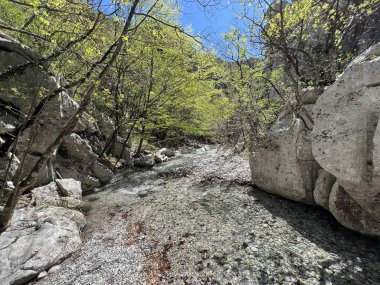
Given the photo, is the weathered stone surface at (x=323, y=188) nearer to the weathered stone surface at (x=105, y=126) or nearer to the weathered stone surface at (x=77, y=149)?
the weathered stone surface at (x=77, y=149)

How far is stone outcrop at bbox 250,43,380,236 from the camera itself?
599cm

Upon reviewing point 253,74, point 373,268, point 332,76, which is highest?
point 253,74

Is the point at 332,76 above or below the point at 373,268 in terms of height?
above

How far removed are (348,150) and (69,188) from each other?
10.5m

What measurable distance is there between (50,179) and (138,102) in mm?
8485

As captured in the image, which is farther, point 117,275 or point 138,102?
point 138,102

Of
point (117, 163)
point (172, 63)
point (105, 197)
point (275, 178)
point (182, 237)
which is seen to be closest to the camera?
point (182, 237)

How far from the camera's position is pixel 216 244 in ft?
22.3

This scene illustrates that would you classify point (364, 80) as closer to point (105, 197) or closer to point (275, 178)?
point (275, 178)

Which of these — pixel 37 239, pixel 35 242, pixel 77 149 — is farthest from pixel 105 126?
pixel 35 242

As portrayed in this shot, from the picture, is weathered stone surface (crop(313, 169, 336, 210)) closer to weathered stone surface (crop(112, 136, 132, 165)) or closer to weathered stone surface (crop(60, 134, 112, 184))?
weathered stone surface (crop(60, 134, 112, 184))

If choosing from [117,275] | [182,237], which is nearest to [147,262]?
[117,275]

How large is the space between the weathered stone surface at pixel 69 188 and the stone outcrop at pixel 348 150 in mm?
9160

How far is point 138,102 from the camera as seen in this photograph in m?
17.2
